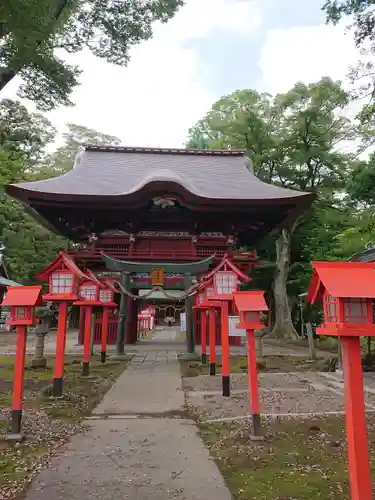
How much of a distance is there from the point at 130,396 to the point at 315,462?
13.1ft

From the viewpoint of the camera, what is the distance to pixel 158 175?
1137 centimetres

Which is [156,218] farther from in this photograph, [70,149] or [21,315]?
[70,149]

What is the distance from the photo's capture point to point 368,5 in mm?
8359

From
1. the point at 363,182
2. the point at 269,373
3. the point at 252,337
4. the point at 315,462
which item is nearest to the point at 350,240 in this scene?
the point at 363,182

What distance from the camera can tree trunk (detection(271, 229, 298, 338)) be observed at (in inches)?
845

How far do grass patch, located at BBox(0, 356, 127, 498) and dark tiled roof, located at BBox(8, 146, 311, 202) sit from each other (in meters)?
4.99

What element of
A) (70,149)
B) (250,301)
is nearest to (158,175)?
(250,301)

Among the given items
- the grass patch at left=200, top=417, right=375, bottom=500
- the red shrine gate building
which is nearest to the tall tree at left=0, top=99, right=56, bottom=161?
the red shrine gate building

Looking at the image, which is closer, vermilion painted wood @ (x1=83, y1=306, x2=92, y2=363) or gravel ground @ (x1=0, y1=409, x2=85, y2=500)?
gravel ground @ (x1=0, y1=409, x2=85, y2=500)

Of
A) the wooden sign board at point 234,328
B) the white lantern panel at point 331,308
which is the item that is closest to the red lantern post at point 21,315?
the white lantern panel at point 331,308

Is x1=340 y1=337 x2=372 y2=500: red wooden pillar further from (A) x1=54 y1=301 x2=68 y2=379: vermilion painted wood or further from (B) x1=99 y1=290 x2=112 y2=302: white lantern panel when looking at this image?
(B) x1=99 y1=290 x2=112 y2=302: white lantern panel

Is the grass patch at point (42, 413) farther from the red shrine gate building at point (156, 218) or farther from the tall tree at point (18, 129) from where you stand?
the tall tree at point (18, 129)

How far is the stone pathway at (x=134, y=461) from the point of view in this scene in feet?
10.4

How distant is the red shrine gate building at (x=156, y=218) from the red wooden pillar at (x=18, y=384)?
6.27m
